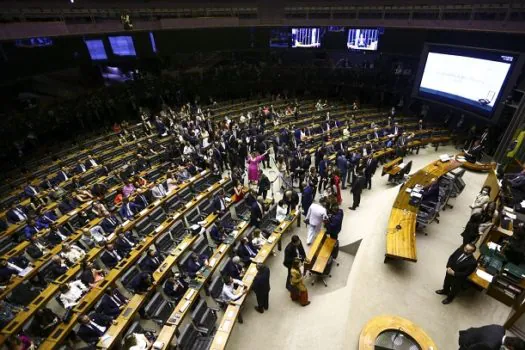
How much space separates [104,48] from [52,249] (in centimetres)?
1674

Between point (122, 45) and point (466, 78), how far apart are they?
21.9 meters

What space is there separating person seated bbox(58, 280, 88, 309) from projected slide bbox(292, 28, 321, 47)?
22272 mm

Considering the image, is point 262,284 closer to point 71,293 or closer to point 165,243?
point 165,243

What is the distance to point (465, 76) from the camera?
1691cm

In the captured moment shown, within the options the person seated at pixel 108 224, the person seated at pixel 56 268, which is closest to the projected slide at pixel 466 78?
the person seated at pixel 108 224

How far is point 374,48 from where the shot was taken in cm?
2311

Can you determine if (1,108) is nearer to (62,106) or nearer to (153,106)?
(62,106)

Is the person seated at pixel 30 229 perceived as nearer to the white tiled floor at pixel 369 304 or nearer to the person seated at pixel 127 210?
the person seated at pixel 127 210

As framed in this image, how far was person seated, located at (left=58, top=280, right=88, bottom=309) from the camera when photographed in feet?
25.2

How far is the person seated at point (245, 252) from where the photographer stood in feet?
28.5

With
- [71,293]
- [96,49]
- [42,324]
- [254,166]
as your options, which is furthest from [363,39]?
[42,324]

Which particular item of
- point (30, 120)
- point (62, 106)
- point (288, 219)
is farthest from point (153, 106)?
point (288, 219)

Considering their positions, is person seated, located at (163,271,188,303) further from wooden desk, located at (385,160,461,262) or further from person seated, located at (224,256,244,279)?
wooden desk, located at (385,160,461,262)

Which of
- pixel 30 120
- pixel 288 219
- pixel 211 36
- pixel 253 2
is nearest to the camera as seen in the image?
pixel 288 219
